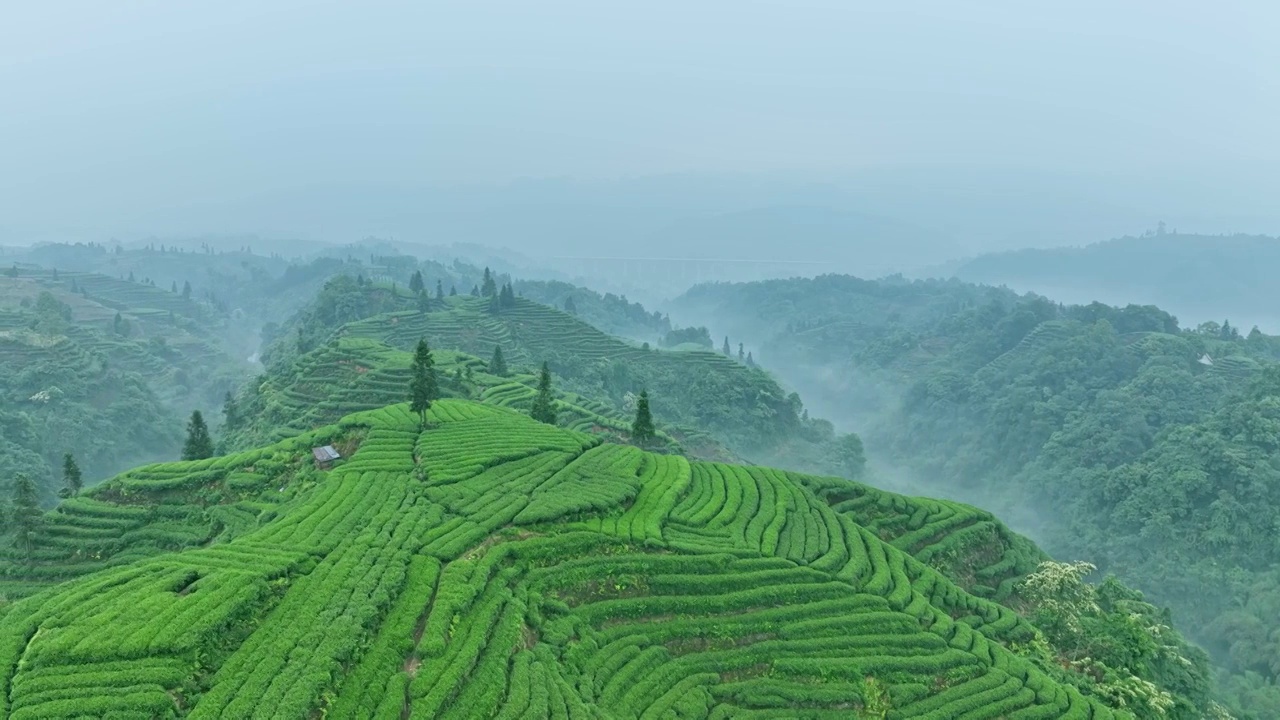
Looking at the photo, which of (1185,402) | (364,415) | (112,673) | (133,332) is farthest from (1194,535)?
(133,332)

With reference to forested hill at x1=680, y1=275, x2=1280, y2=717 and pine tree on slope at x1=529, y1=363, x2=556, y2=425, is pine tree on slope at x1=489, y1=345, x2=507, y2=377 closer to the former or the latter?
pine tree on slope at x1=529, y1=363, x2=556, y2=425

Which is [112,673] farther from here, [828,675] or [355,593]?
[828,675]

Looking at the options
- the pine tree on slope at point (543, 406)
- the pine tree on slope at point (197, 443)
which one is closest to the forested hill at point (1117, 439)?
the pine tree on slope at point (543, 406)

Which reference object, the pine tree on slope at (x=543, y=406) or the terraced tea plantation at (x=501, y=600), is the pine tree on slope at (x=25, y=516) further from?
the pine tree on slope at (x=543, y=406)

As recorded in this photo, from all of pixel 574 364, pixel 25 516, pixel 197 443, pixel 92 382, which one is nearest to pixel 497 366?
pixel 574 364

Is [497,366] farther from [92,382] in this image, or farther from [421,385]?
[92,382]

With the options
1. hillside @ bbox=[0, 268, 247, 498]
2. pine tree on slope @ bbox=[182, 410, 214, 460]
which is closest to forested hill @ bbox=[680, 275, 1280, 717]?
pine tree on slope @ bbox=[182, 410, 214, 460]
